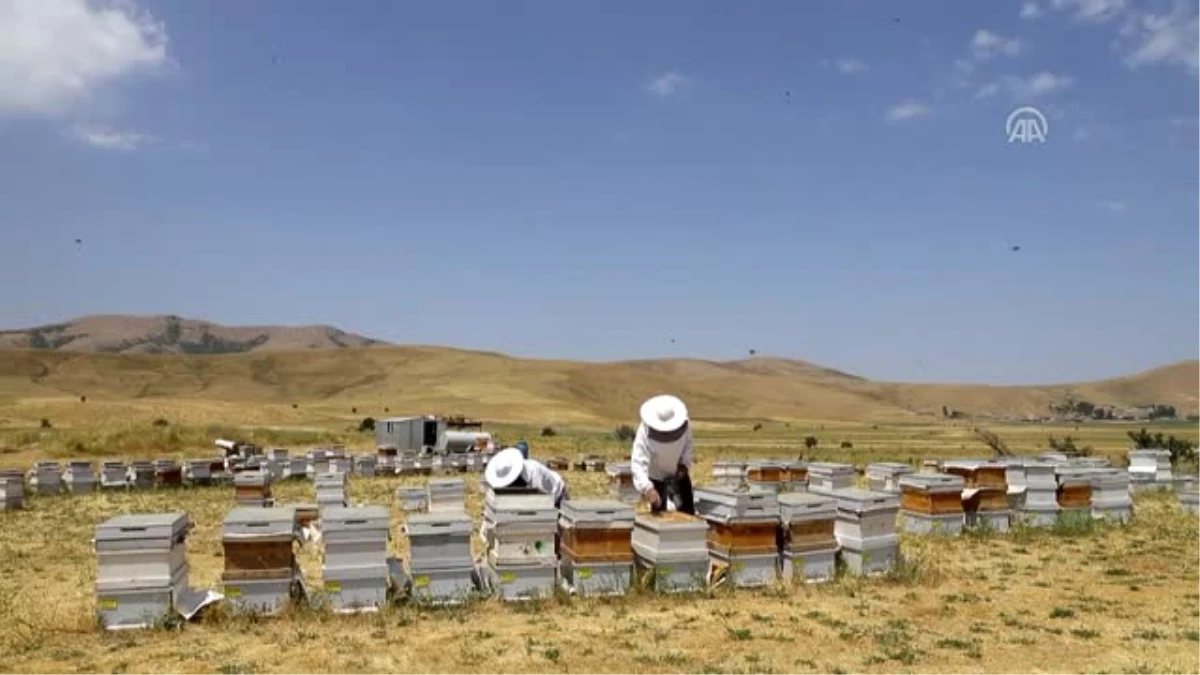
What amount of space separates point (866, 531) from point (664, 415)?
9.94 feet

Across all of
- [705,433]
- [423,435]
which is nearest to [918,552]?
[423,435]

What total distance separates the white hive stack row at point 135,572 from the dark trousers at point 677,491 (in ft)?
19.3

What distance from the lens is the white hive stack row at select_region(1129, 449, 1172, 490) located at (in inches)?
1036

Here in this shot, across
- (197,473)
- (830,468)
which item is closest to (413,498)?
(830,468)

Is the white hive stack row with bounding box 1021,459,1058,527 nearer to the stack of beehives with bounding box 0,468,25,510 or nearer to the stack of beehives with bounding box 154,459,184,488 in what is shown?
the stack of beehives with bounding box 0,468,25,510

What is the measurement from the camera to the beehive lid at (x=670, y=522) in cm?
1144

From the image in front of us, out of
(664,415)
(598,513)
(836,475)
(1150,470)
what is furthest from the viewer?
(1150,470)

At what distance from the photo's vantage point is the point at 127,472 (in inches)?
1151

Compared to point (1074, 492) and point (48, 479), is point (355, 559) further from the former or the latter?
point (48, 479)

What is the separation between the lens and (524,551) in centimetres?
1138

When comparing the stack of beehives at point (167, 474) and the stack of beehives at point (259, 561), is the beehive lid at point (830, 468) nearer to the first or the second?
the stack of beehives at point (259, 561)

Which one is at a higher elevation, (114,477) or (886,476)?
(886,476)

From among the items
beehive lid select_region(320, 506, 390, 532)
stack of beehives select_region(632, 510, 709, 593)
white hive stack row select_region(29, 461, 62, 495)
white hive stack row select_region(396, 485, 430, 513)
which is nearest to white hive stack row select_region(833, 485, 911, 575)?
stack of beehives select_region(632, 510, 709, 593)

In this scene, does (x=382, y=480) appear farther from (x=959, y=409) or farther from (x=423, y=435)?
(x=959, y=409)
